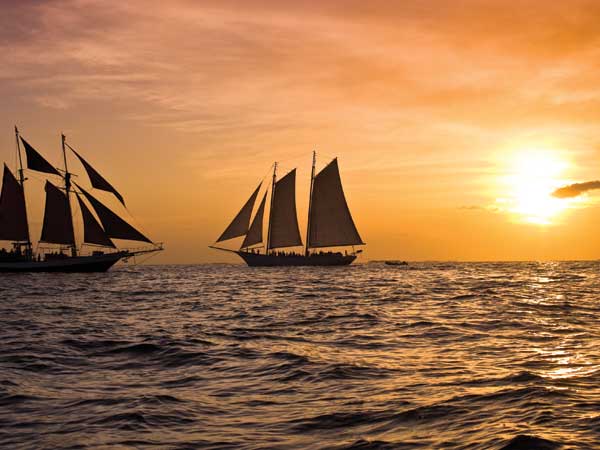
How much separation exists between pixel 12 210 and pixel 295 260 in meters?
58.6

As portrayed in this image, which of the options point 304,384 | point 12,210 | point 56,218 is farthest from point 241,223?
point 304,384

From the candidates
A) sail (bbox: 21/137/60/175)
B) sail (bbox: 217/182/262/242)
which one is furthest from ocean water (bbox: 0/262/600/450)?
sail (bbox: 217/182/262/242)

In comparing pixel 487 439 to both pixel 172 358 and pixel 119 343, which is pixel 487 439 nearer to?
pixel 172 358

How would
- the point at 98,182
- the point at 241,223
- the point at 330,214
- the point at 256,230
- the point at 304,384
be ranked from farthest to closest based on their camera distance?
the point at 256,230 < the point at 241,223 < the point at 330,214 < the point at 98,182 < the point at 304,384

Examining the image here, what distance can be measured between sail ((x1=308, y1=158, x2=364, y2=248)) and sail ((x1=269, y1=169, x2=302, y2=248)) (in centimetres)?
333

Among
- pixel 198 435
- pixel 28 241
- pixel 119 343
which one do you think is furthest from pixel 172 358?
pixel 28 241

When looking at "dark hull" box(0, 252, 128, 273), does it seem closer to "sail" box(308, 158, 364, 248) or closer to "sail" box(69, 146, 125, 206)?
"sail" box(69, 146, 125, 206)

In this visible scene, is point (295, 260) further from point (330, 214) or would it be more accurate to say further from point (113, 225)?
point (113, 225)

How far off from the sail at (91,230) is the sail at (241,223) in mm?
30652

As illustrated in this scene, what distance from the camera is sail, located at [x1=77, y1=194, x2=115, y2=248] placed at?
83688mm

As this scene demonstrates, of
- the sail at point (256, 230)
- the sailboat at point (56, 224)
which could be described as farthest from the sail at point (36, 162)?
the sail at point (256, 230)

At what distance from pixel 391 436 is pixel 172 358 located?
30.3 feet

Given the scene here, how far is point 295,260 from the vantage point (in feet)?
421

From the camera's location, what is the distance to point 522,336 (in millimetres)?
21375
